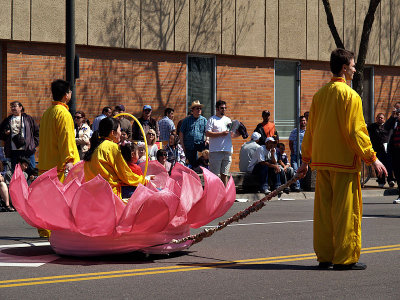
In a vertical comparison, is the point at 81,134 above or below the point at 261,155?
above

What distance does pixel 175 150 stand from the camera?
730 inches

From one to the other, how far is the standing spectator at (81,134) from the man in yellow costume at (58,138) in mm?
6073

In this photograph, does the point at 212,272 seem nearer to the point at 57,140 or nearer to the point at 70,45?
the point at 57,140

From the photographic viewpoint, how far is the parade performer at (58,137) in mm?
10992

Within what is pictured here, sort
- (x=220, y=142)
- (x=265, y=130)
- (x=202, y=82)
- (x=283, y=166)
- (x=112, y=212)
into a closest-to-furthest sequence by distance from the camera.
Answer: (x=112, y=212) < (x=220, y=142) < (x=283, y=166) < (x=265, y=130) < (x=202, y=82)

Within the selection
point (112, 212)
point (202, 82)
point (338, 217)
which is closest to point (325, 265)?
point (338, 217)

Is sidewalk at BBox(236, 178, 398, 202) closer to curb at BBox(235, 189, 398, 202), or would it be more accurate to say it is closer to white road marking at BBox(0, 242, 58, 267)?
curb at BBox(235, 189, 398, 202)

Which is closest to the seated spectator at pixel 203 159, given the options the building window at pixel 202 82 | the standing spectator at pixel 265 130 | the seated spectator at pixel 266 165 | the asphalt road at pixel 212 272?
the seated spectator at pixel 266 165

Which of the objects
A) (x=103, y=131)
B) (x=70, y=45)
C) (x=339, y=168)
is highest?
(x=70, y=45)

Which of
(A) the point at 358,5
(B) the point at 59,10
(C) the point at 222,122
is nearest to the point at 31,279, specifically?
(C) the point at 222,122

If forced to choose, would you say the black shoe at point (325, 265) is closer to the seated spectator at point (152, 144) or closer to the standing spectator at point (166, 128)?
the seated spectator at point (152, 144)

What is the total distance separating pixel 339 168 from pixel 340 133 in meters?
0.34

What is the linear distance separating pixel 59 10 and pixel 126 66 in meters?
2.35

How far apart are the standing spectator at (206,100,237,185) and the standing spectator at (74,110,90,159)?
2.48 m
